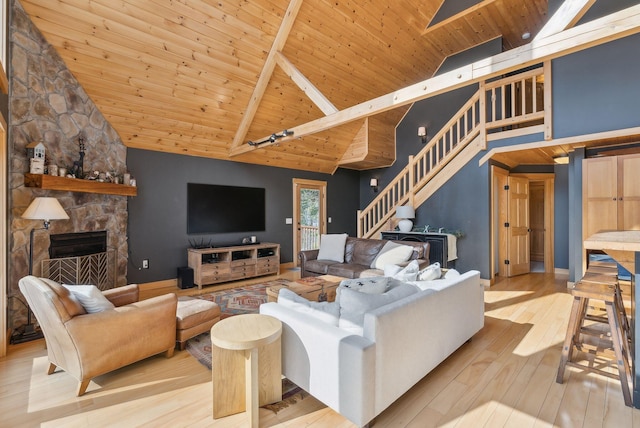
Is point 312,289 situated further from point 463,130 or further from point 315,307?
point 463,130

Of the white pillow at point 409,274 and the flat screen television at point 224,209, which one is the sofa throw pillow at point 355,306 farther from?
the flat screen television at point 224,209

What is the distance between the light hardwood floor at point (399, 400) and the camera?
75.8 inches

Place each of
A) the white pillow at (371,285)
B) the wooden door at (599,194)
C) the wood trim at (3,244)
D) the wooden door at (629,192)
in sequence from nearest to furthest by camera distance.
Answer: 1. the white pillow at (371,285)
2. the wood trim at (3,244)
3. the wooden door at (629,192)
4. the wooden door at (599,194)

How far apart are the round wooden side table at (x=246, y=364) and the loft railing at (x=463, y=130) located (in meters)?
4.86

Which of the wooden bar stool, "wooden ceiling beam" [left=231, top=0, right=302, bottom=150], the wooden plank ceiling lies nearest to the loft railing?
the wooden plank ceiling

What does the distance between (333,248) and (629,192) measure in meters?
4.23

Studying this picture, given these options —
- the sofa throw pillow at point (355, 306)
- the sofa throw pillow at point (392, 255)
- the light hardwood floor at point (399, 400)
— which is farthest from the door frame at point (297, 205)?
the sofa throw pillow at point (355, 306)

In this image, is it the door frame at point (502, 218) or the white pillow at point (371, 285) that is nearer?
the white pillow at point (371, 285)

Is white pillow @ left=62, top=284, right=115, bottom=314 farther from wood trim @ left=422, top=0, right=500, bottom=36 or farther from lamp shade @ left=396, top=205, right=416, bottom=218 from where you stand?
wood trim @ left=422, top=0, right=500, bottom=36

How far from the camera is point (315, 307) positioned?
88.3 inches

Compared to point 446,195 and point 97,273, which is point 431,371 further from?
point 97,273

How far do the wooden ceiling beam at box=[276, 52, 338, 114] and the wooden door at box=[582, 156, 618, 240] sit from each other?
3883 millimetres

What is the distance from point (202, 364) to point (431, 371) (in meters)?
1.91

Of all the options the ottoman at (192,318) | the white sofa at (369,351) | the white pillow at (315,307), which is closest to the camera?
the white sofa at (369,351)
